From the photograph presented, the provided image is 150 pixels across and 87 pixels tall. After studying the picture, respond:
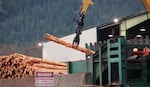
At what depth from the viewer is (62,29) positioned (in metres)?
99.8

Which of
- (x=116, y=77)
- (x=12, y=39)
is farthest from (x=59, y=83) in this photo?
(x=12, y=39)

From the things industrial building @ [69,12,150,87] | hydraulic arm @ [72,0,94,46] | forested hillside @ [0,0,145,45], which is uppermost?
forested hillside @ [0,0,145,45]

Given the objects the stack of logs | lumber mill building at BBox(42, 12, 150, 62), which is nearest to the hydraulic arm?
the stack of logs

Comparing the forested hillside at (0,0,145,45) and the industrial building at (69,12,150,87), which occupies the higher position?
the forested hillside at (0,0,145,45)

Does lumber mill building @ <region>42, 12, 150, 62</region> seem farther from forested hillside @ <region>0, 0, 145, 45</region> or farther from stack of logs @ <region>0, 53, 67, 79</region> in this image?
forested hillside @ <region>0, 0, 145, 45</region>

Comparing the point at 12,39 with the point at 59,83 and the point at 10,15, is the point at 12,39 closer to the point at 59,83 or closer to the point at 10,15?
the point at 10,15

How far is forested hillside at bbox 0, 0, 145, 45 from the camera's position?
96938 millimetres

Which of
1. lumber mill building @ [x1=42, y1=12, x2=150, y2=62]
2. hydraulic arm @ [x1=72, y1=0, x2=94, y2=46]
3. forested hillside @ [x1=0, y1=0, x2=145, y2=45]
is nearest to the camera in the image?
hydraulic arm @ [x1=72, y1=0, x2=94, y2=46]

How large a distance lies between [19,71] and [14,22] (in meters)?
79.0

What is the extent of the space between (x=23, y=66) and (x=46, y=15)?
3163 inches

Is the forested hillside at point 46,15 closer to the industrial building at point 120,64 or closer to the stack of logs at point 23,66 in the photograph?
the stack of logs at point 23,66

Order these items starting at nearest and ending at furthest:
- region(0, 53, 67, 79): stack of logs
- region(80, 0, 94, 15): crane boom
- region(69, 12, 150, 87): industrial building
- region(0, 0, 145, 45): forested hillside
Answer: region(69, 12, 150, 87): industrial building, region(80, 0, 94, 15): crane boom, region(0, 53, 67, 79): stack of logs, region(0, 0, 145, 45): forested hillside

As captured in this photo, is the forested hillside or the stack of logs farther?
the forested hillside

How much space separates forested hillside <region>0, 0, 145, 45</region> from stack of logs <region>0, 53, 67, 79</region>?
68.1 m
